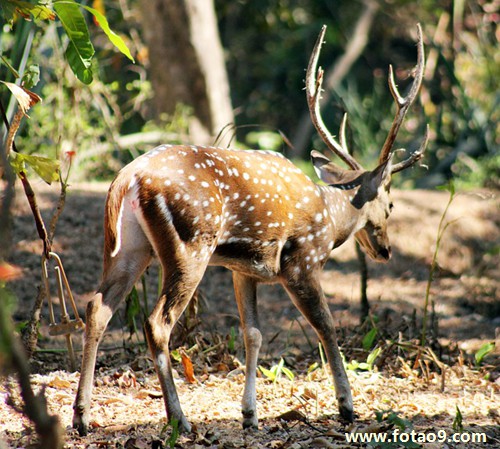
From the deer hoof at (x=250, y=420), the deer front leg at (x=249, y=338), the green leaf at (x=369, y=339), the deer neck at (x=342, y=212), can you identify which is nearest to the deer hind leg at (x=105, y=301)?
the deer front leg at (x=249, y=338)

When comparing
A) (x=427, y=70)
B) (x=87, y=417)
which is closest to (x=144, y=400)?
(x=87, y=417)

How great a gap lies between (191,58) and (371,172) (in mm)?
6015

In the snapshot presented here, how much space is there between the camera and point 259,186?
4461 millimetres

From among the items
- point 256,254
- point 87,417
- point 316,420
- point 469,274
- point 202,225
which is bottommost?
point 469,274

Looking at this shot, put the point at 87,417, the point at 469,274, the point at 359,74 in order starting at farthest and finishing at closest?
1. the point at 359,74
2. the point at 469,274
3. the point at 87,417

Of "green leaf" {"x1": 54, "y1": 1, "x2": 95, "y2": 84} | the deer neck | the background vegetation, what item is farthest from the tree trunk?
"green leaf" {"x1": 54, "y1": 1, "x2": 95, "y2": 84}

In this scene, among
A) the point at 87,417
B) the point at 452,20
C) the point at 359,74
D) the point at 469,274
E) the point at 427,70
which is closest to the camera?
the point at 87,417

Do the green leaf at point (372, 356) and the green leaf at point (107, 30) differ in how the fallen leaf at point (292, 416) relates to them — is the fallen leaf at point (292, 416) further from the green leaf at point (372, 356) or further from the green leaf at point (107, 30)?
the green leaf at point (107, 30)

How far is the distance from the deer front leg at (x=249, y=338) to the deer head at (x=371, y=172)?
0.95 metres

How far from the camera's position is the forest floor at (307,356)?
4.35 m

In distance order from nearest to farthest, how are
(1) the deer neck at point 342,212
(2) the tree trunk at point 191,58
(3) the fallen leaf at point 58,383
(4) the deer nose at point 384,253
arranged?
1. (3) the fallen leaf at point 58,383
2. (1) the deer neck at point 342,212
3. (4) the deer nose at point 384,253
4. (2) the tree trunk at point 191,58

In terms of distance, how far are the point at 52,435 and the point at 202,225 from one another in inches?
81.1

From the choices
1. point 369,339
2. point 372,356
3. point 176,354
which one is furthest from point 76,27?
point 369,339

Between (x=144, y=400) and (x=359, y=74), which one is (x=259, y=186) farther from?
(x=359, y=74)
